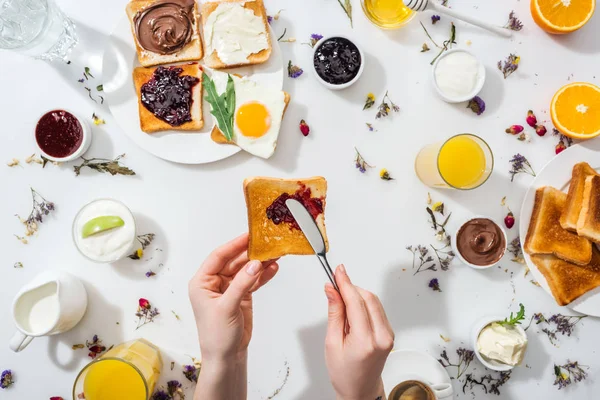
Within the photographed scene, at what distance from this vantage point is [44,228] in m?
2.61

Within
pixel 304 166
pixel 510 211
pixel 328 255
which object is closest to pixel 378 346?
pixel 328 255

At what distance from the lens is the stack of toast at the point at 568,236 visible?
248cm

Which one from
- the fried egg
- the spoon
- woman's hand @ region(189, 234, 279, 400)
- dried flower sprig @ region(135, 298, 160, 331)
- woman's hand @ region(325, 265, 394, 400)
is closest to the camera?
woman's hand @ region(325, 265, 394, 400)

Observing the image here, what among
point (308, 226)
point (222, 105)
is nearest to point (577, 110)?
point (308, 226)

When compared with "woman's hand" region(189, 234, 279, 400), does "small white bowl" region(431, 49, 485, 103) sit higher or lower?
higher

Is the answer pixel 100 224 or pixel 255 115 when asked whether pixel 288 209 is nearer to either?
pixel 255 115

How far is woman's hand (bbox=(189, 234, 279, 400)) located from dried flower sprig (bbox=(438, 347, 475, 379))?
104cm

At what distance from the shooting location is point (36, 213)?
260 cm

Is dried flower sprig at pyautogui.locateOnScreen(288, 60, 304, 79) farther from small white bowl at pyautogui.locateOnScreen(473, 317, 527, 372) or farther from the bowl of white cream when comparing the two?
small white bowl at pyautogui.locateOnScreen(473, 317, 527, 372)

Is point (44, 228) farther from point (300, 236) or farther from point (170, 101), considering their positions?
point (300, 236)

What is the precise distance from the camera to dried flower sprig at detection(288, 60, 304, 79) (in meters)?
2.58

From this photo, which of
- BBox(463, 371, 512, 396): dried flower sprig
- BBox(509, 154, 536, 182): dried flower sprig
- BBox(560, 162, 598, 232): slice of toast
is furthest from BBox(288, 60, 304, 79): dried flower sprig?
BBox(463, 371, 512, 396): dried flower sprig

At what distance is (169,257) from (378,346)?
4.04ft

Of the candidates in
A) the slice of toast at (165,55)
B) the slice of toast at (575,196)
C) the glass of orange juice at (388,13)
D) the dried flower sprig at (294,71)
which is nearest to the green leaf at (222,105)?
the slice of toast at (165,55)
